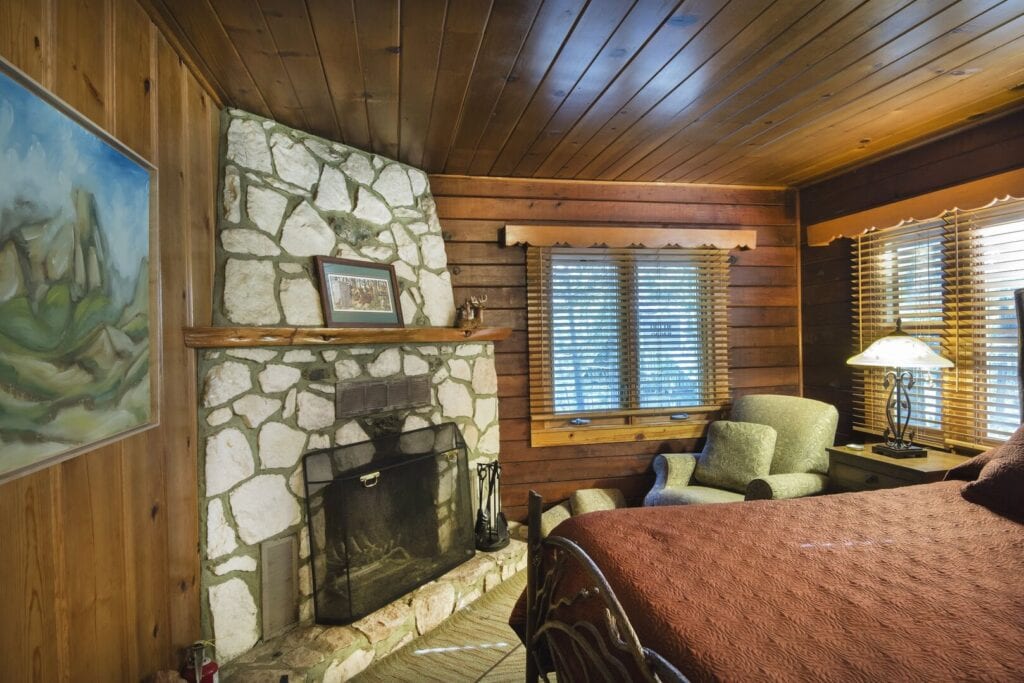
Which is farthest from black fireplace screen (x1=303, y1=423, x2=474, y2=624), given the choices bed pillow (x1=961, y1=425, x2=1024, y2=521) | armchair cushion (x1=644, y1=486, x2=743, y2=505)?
bed pillow (x1=961, y1=425, x2=1024, y2=521)

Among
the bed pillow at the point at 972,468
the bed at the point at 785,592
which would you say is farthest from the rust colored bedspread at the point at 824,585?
the bed pillow at the point at 972,468

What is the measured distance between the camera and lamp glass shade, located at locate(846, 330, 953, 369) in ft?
8.58

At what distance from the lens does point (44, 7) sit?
1.20 m

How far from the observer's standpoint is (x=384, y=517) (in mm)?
2553

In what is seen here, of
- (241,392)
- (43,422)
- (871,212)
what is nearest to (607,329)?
(871,212)

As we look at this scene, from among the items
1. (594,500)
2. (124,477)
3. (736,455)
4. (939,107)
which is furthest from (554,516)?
(939,107)

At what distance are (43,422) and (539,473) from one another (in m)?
2.83

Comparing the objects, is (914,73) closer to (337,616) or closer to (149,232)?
(149,232)

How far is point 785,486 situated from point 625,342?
4.42ft

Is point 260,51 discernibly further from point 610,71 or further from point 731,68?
point 731,68

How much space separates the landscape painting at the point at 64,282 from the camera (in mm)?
1049

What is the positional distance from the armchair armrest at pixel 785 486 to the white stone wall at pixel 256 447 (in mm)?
1942

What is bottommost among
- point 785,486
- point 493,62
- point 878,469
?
point 785,486

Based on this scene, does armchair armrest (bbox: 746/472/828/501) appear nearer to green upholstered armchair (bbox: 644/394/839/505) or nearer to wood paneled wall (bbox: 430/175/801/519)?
green upholstered armchair (bbox: 644/394/839/505)
